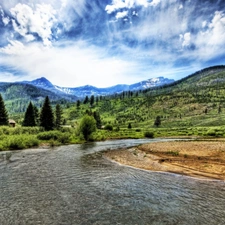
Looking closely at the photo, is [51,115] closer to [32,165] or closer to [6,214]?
[32,165]

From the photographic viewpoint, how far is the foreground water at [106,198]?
52.5ft

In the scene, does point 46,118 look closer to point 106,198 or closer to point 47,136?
point 47,136

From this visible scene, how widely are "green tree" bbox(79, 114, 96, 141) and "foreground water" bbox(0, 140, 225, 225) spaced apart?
143 feet

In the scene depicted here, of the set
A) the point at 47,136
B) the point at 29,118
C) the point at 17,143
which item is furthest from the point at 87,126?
the point at 17,143

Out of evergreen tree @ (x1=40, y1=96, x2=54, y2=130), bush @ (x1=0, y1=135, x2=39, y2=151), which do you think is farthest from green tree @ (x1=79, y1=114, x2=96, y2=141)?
bush @ (x1=0, y1=135, x2=39, y2=151)

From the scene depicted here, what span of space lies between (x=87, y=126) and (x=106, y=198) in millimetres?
55962

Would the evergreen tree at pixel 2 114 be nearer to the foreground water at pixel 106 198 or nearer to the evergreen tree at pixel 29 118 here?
the evergreen tree at pixel 29 118

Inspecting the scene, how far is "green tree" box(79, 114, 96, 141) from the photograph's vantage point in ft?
243

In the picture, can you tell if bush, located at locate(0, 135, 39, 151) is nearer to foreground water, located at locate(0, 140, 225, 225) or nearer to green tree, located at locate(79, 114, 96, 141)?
green tree, located at locate(79, 114, 96, 141)

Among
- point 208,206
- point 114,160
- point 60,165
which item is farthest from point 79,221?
point 114,160

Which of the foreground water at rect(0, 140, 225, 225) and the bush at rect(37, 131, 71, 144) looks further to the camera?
the bush at rect(37, 131, 71, 144)

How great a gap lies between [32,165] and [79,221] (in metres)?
20.8

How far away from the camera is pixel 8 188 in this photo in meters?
22.8

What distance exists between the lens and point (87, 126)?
75375 millimetres
